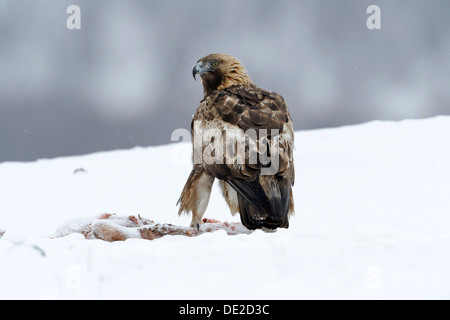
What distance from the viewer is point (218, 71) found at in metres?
8.94

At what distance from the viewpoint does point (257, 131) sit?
7.01m

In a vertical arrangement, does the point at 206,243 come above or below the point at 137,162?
above

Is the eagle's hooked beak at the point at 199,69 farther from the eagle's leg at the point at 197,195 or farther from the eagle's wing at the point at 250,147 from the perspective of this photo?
the eagle's leg at the point at 197,195

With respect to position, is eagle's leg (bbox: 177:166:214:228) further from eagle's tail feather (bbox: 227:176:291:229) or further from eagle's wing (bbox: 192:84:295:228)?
eagle's tail feather (bbox: 227:176:291:229)

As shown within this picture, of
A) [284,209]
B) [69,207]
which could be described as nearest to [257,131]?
[284,209]

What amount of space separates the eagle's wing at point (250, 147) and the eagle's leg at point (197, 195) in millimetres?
179

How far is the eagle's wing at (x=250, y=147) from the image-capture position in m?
6.44

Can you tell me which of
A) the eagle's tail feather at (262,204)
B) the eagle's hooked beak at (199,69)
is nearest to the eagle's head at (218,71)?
the eagle's hooked beak at (199,69)

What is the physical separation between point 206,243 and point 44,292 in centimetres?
152

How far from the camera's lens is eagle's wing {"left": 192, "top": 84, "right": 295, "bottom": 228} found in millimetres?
6441

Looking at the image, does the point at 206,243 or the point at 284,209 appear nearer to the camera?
the point at 206,243

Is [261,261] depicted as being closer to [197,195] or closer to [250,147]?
[250,147]

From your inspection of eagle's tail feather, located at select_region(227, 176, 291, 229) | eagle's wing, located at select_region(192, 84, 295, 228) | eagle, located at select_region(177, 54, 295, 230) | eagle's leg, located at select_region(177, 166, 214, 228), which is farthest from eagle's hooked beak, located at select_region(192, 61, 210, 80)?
eagle's tail feather, located at select_region(227, 176, 291, 229)
